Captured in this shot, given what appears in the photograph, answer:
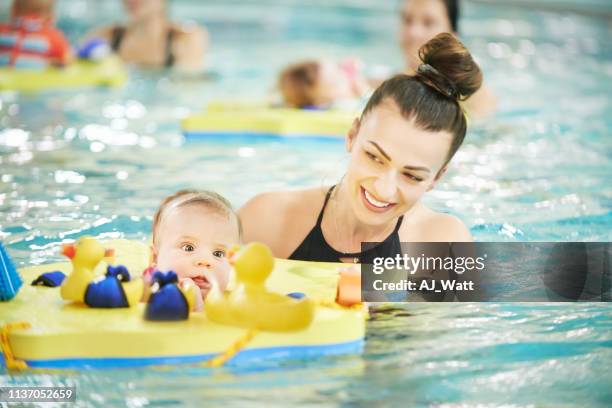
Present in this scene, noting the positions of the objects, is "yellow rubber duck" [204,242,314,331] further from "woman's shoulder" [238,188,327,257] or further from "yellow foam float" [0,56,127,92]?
"yellow foam float" [0,56,127,92]

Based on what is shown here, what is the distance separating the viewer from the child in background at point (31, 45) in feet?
21.7

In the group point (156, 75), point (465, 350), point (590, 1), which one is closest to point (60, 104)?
point (156, 75)

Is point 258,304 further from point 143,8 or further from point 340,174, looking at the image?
point 143,8

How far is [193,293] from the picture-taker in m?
2.65

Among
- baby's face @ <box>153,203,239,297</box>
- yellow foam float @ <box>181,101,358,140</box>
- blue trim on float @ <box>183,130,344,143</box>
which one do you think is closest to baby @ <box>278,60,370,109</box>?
yellow foam float @ <box>181,101,358,140</box>

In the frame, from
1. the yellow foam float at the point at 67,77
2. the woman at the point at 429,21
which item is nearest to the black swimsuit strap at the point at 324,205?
the woman at the point at 429,21

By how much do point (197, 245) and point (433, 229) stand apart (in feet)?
2.59

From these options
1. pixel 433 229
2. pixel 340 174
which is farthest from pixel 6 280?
pixel 340 174

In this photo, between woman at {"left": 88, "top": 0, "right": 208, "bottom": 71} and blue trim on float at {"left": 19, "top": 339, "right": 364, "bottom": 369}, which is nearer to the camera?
blue trim on float at {"left": 19, "top": 339, "right": 364, "bottom": 369}

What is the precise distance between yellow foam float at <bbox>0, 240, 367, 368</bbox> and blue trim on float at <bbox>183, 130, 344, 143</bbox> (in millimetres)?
3068

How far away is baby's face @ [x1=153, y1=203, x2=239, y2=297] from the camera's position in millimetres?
2852

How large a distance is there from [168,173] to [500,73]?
160 inches

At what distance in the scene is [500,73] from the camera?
8211 millimetres

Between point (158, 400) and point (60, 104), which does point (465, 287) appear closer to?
point (158, 400)
